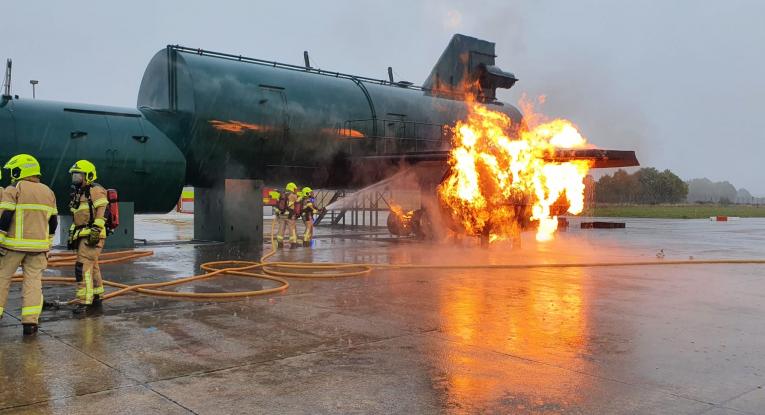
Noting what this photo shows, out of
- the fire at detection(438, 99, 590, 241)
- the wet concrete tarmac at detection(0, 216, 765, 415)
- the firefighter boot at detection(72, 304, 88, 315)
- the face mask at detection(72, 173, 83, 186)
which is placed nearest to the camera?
the wet concrete tarmac at detection(0, 216, 765, 415)

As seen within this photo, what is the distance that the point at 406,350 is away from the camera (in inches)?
220

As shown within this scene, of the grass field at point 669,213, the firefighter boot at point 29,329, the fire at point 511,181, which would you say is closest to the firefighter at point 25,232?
the firefighter boot at point 29,329

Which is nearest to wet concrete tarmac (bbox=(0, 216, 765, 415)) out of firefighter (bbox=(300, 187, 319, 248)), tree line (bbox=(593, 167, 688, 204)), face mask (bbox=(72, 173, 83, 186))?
face mask (bbox=(72, 173, 83, 186))

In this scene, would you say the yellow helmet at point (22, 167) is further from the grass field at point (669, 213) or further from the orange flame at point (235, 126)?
the grass field at point (669, 213)

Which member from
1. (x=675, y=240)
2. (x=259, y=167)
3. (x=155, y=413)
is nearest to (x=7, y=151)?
(x=259, y=167)

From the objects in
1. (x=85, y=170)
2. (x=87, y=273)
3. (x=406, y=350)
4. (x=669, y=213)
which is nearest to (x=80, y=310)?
(x=87, y=273)

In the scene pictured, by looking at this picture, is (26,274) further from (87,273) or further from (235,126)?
(235,126)

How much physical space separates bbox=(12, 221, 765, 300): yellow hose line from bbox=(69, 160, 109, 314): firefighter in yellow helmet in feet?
1.97

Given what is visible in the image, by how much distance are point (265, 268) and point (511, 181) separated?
794 centimetres

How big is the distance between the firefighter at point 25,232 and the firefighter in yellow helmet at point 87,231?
709 millimetres

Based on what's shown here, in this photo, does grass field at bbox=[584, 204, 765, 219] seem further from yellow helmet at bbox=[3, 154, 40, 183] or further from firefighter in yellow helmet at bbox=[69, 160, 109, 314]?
yellow helmet at bbox=[3, 154, 40, 183]

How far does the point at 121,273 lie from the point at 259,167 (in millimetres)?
6350

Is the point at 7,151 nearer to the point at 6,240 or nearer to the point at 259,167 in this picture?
the point at 259,167

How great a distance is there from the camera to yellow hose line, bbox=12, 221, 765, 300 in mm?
8484
